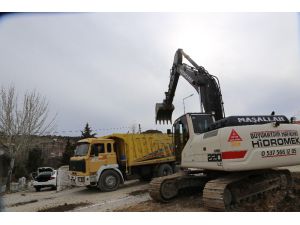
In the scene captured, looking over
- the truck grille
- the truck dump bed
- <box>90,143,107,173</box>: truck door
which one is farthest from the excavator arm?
the truck grille

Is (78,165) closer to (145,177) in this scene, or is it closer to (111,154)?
(111,154)

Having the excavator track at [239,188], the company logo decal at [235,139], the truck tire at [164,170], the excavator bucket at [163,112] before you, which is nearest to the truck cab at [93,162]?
the truck tire at [164,170]

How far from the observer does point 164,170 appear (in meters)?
15.6

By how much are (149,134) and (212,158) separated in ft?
29.5

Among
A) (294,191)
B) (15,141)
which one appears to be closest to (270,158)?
(294,191)

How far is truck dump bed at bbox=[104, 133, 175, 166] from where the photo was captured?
14828 mm

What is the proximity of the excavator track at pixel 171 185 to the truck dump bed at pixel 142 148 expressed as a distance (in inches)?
232

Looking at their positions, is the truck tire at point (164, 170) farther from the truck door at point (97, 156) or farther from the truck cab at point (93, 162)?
the truck door at point (97, 156)

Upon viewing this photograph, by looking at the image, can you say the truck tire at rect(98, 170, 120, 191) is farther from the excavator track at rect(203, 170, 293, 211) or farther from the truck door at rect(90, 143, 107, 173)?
the excavator track at rect(203, 170, 293, 211)

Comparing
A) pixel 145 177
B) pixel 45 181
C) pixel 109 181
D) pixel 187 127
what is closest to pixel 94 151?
pixel 109 181

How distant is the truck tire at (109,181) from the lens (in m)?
13.4

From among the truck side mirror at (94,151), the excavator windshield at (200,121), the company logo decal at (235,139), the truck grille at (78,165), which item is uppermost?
the excavator windshield at (200,121)

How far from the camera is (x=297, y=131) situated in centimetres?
724

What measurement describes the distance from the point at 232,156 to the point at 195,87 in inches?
190
